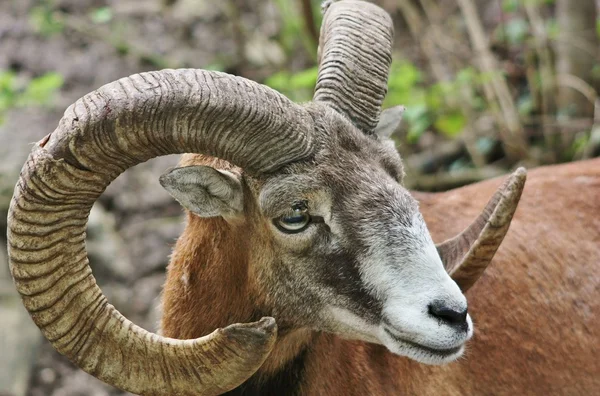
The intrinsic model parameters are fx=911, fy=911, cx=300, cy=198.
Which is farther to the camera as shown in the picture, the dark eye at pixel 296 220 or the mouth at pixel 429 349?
the dark eye at pixel 296 220

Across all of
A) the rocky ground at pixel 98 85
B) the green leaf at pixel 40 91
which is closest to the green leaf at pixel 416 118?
the rocky ground at pixel 98 85

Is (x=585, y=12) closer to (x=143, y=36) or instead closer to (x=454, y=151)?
(x=454, y=151)

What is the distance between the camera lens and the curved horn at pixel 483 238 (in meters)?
5.65

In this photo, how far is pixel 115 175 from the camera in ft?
17.4

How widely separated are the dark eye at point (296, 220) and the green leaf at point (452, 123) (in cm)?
744

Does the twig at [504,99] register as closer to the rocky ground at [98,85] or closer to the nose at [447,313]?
the rocky ground at [98,85]

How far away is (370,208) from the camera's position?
5484mm

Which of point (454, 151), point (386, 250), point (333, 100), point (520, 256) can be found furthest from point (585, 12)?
point (386, 250)

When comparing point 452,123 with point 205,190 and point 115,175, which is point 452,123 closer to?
point 205,190

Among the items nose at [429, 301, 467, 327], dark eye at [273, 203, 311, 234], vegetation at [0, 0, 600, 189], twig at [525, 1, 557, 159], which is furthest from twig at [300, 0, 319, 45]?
nose at [429, 301, 467, 327]

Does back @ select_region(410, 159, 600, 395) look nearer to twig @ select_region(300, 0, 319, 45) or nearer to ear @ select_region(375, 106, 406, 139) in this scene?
ear @ select_region(375, 106, 406, 139)

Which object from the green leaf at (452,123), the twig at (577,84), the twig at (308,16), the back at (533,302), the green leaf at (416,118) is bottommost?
→ the twig at (577,84)

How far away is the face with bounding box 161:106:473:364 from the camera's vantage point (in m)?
5.25

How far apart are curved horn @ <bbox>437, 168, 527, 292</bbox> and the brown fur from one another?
79 cm
